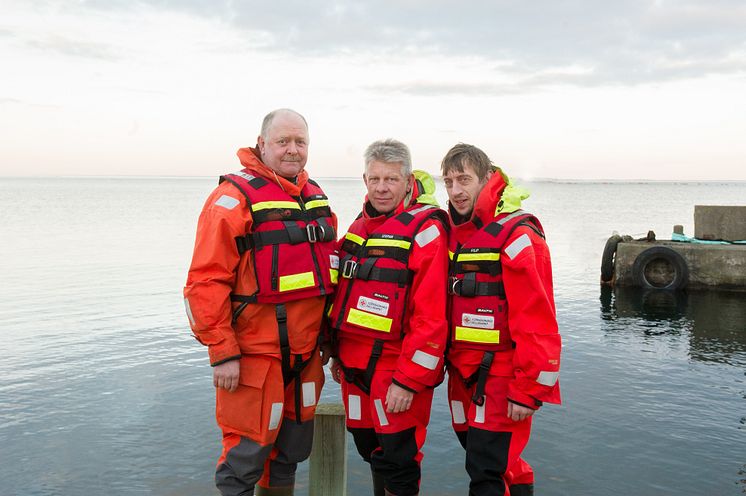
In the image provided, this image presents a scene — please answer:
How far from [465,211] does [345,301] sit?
0.93 m

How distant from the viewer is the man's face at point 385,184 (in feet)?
12.2

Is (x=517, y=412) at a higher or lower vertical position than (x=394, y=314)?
lower

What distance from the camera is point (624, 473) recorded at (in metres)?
6.39

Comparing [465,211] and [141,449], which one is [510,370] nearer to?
[465,211]

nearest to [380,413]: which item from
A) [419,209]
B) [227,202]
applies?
[419,209]

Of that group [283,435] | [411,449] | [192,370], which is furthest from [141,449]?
[411,449]

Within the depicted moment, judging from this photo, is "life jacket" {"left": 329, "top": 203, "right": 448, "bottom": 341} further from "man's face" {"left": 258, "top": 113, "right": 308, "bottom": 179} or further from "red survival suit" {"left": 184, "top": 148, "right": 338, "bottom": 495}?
"man's face" {"left": 258, "top": 113, "right": 308, "bottom": 179}

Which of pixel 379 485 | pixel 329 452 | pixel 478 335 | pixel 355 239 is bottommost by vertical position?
pixel 379 485

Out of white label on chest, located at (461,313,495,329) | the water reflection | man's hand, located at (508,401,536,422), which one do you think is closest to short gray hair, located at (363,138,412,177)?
white label on chest, located at (461,313,495,329)

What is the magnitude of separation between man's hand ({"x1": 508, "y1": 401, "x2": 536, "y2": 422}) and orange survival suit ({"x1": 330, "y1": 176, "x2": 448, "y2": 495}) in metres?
0.47

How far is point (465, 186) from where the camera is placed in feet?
12.1

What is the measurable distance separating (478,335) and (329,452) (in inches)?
56.6

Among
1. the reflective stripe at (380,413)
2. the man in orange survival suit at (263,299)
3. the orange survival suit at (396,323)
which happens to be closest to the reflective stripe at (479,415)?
the orange survival suit at (396,323)

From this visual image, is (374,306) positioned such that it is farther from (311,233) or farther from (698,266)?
(698,266)
